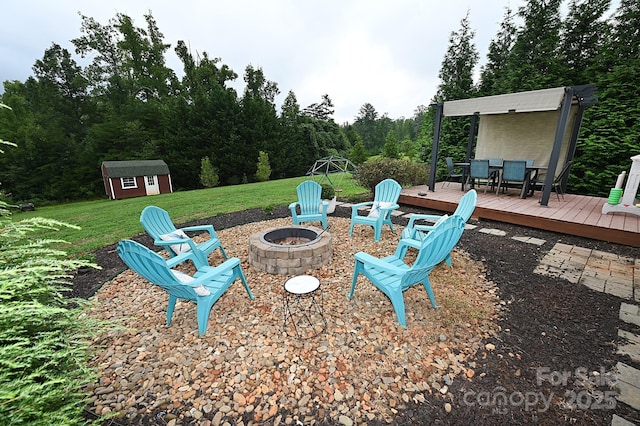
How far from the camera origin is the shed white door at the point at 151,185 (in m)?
16.0

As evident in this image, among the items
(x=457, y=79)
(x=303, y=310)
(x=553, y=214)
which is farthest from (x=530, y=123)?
(x=303, y=310)

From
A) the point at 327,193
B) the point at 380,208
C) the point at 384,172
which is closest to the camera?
the point at 380,208

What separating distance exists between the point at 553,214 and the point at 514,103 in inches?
87.0

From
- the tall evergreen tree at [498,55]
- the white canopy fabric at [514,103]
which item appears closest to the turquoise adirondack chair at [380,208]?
the white canopy fabric at [514,103]

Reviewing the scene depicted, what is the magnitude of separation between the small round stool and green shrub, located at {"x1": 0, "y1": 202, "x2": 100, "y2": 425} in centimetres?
127

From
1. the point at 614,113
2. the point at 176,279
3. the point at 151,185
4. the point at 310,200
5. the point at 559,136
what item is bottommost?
the point at 151,185

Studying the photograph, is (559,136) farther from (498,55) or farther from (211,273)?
(498,55)

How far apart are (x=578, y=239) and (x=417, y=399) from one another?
4.11 meters

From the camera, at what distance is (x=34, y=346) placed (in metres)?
1.04

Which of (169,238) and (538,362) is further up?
(169,238)

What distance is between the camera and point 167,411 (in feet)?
4.74

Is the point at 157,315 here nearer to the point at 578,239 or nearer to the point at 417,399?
the point at 417,399

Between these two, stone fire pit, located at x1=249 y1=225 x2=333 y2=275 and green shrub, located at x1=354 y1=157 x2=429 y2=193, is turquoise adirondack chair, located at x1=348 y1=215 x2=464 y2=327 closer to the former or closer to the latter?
stone fire pit, located at x1=249 y1=225 x2=333 y2=275

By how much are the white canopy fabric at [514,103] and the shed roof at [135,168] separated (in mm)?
17165
